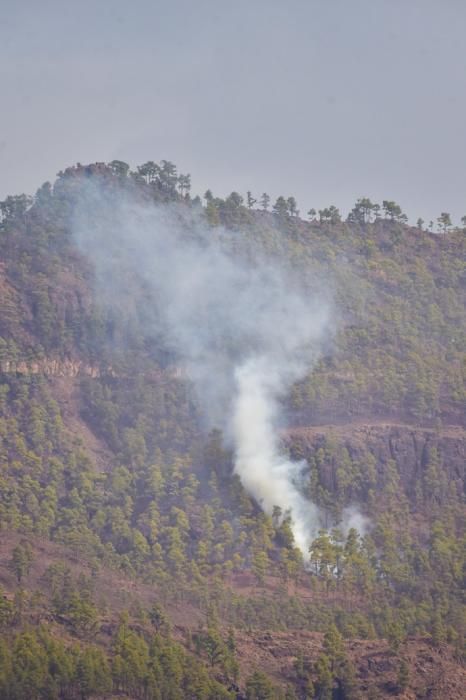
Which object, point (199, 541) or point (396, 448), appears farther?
point (396, 448)

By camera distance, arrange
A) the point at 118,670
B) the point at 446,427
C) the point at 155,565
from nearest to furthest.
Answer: the point at 118,670, the point at 155,565, the point at 446,427

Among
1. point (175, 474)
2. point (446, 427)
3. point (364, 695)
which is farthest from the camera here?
point (446, 427)

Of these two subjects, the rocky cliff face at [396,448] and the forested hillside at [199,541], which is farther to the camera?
the rocky cliff face at [396,448]

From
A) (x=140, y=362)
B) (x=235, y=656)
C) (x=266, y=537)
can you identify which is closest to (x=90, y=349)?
(x=140, y=362)

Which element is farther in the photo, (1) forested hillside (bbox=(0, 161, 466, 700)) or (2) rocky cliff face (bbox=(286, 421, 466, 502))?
(2) rocky cliff face (bbox=(286, 421, 466, 502))

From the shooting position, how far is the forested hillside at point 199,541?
146375mm

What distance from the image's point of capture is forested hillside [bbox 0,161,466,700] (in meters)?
146

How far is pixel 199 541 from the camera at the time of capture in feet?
570

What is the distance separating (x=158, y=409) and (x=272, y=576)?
28853 millimetres

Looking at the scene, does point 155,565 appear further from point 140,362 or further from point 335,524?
point 140,362

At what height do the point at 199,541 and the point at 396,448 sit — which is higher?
the point at 396,448

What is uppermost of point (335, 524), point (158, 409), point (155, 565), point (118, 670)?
point (158, 409)

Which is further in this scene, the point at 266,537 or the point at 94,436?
the point at 94,436

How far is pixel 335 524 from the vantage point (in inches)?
7229
